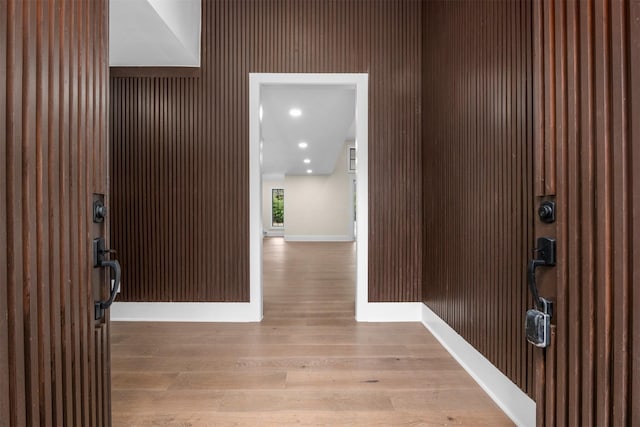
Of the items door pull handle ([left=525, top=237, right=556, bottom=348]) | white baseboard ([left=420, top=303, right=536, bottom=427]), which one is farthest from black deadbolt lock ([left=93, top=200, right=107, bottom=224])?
white baseboard ([left=420, top=303, right=536, bottom=427])

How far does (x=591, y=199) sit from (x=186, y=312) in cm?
307

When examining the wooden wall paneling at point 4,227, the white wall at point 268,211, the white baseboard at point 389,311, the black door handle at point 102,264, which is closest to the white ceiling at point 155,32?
the wooden wall paneling at point 4,227

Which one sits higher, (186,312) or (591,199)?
(591,199)

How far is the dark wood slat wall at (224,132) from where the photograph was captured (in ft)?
9.56

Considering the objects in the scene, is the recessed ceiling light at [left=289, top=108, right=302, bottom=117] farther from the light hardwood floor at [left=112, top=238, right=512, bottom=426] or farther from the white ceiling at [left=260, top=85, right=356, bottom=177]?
the light hardwood floor at [left=112, top=238, right=512, bottom=426]

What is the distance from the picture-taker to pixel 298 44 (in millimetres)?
2936

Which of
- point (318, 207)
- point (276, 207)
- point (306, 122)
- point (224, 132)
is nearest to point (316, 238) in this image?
point (318, 207)

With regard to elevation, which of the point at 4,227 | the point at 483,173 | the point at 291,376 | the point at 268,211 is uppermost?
the point at 483,173

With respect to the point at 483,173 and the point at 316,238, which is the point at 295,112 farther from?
the point at 316,238

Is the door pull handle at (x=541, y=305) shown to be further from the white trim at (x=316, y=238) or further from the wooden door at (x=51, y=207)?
the white trim at (x=316, y=238)

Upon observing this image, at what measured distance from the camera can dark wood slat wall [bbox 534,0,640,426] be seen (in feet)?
2.32

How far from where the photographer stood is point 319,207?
1229cm

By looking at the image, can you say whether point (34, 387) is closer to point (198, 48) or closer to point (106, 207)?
point (106, 207)

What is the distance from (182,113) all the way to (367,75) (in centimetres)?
180
